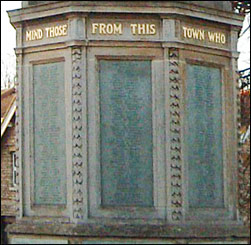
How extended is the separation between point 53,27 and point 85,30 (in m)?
0.49

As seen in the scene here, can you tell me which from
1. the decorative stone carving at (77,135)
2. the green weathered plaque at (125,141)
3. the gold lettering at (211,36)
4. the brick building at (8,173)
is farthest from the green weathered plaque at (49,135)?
the brick building at (8,173)

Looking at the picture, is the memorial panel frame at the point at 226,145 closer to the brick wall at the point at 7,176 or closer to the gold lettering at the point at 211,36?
the gold lettering at the point at 211,36

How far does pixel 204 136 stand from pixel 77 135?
167 cm

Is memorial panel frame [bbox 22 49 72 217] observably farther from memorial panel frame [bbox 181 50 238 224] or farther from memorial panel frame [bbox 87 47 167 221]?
memorial panel frame [bbox 181 50 238 224]

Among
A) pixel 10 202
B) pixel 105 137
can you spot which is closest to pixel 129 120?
pixel 105 137

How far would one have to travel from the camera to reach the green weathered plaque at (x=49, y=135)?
13.3 metres

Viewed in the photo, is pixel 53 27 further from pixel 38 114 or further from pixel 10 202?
pixel 10 202

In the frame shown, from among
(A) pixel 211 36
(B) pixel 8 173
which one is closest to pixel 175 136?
(A) pixel 211 36

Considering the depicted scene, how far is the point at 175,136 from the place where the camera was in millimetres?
13141

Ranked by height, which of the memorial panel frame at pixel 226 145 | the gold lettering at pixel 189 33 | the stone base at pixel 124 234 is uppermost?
the gold lettering at pixel 189 33

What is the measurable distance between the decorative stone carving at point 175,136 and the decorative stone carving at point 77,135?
1.09 meters

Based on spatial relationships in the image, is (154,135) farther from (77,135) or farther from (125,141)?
(77,135)

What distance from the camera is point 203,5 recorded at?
44.8 ft

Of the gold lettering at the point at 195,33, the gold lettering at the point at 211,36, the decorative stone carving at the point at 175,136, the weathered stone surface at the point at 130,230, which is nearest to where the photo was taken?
the weathered stone surface at the point at 130,230
